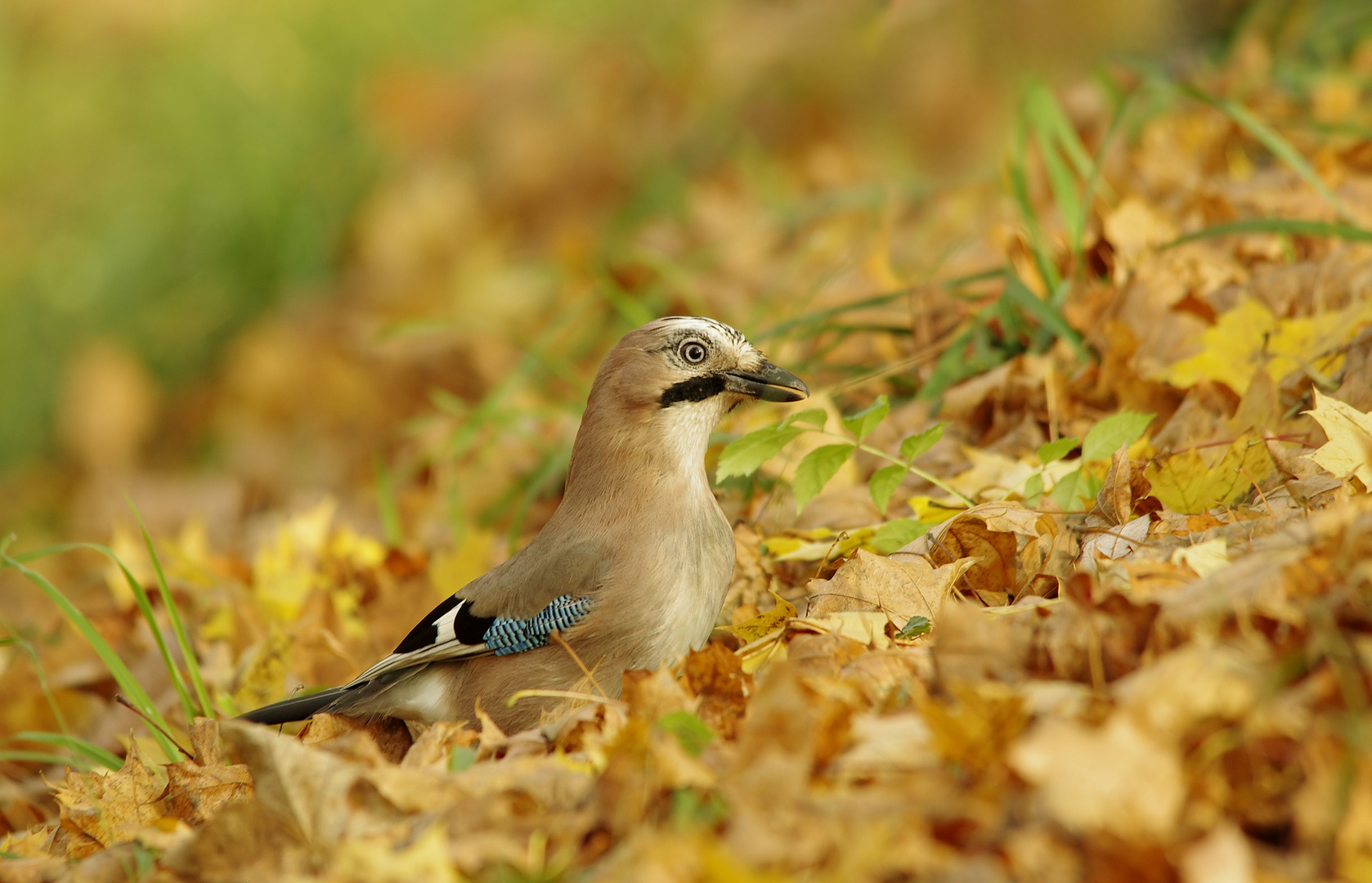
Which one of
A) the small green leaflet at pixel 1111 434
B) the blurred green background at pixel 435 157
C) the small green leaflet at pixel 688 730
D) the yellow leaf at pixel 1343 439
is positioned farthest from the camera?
the blurred green background at pixel 435 157

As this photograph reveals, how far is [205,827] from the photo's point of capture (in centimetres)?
202

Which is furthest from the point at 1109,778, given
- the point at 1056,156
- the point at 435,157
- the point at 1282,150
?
the point at 435,157

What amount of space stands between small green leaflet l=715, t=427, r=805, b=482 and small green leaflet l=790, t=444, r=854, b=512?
0.07 m

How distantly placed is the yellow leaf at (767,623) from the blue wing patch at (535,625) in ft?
1.15

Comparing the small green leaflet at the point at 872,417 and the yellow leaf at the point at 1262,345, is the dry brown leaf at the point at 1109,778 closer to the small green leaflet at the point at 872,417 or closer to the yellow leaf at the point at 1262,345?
the small green leaflet at the point at 872,417

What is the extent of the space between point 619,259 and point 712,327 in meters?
3.29

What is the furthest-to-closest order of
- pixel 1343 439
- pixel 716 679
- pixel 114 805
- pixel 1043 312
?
pixel 1043 312 < pixel 114 805 < pixel 1343 439 < pixel 716 679

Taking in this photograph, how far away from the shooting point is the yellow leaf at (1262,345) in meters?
3.11

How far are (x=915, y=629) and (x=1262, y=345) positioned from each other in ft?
4.33

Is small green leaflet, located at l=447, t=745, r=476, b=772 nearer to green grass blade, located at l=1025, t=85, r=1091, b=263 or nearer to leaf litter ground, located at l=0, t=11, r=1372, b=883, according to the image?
leaf litter ground, located at l=0, t=11, r=1372, b=883

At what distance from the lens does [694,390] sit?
10.1 ft

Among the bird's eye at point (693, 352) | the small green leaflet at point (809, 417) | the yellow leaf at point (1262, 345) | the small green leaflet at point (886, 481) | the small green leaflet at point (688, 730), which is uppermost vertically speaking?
the bird's eye at point (693, 352)

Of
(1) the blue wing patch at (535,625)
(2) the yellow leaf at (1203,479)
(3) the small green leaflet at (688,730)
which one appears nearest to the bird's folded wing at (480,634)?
(1) the blue wing patch at (535,625)

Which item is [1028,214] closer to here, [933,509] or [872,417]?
[933,509]
